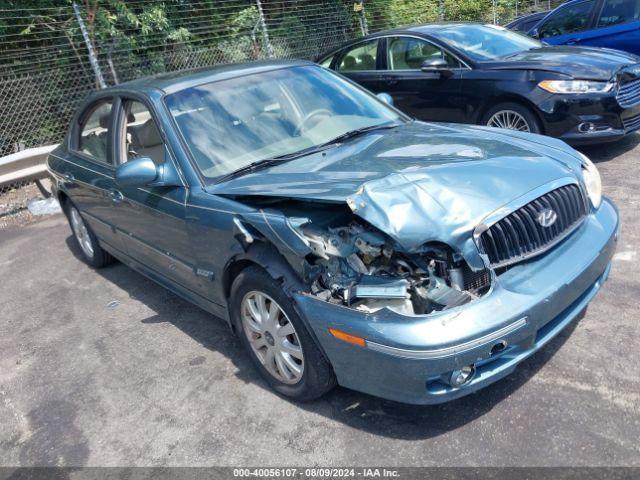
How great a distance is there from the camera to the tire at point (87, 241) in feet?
16.8

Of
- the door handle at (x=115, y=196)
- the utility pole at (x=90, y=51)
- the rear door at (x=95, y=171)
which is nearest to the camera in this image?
the door handle at (x=115, y=196)

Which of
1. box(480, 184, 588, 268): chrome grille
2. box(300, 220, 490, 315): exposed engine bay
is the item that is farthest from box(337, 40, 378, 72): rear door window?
box(300, 220, 490, 315): exposed engine bay

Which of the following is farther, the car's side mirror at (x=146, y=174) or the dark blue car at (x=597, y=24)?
the dark blue car at (x=597, y=24)

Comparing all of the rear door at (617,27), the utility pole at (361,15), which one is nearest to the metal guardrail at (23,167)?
the rear door at (617,27)

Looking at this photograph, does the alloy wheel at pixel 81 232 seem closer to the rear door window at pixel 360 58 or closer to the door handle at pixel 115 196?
the door handle at pixel 115 196

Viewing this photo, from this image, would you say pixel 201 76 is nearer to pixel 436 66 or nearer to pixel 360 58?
pixel 436 66

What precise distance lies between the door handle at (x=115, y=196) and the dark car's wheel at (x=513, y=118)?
395 centimetres

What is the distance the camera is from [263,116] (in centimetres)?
360

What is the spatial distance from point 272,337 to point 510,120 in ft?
14.1

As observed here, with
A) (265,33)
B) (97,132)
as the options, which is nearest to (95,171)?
(97,132)

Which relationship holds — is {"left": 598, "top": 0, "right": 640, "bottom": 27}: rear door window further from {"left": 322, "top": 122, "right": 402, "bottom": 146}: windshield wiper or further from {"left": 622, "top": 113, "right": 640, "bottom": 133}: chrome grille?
{"left": 322, "top": 122, "right": 402, "bottom": 146}: windshield wiper

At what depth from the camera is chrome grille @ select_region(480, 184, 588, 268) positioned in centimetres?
252

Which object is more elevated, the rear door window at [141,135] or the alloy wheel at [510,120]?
the rear door window at [141,135]

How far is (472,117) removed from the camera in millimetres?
6270
